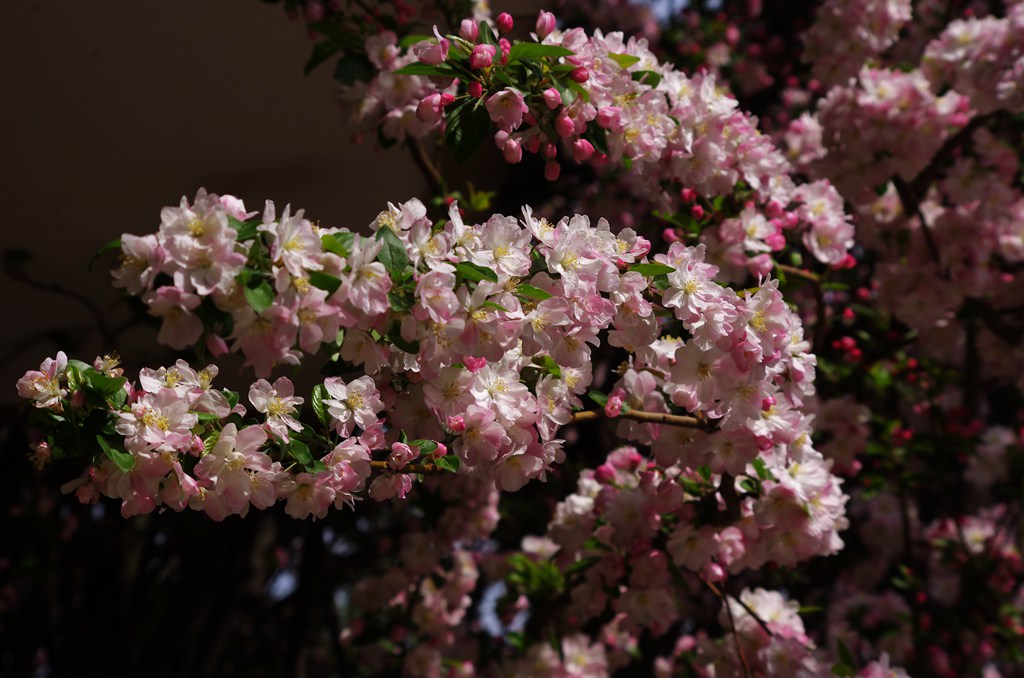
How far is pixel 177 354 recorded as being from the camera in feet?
8.46

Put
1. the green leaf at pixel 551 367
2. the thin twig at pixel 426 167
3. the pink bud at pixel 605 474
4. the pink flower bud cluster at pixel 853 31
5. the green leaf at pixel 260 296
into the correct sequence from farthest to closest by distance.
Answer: the pink flower bud cluster at pixel 853 31 → the thin twig at pixel 426 167 → the pink bud at pixel 605 474 → the green leaf at pixel 551 367 → the green leaf at pixel 260 296

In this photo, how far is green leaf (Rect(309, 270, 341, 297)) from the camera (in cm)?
112

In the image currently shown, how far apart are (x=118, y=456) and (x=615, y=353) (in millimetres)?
1270

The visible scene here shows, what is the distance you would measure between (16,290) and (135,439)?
225 cm

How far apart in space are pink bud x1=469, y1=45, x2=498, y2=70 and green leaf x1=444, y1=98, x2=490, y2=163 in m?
0.06

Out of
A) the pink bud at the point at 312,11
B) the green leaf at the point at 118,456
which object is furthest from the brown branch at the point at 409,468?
the pink bud at the point at 312,11

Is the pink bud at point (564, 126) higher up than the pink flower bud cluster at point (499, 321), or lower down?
higher up

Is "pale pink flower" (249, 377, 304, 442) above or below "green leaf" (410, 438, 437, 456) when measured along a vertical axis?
above

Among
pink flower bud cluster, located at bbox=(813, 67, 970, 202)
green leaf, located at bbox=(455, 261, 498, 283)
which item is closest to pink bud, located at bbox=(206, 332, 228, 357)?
green leaf, located at bbox=(455, 261, 498, 283)

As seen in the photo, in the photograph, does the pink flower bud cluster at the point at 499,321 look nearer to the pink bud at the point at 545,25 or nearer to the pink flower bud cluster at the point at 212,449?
the pink flower bud cluster at the point at 212,449

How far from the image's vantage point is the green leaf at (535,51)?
1453 mm

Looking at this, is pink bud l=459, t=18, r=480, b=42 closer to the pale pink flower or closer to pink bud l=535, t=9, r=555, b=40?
pink bud l=535, t=9, r=555, b=40

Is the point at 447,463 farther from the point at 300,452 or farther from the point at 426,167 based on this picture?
the point at 426,167

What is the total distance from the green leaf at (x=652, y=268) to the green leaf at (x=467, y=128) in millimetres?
324
